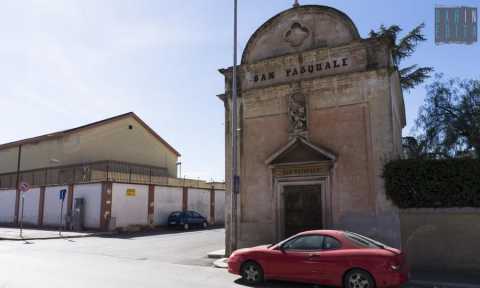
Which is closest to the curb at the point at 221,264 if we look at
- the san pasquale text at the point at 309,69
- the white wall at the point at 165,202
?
the san pasquale text at the point at 309,69

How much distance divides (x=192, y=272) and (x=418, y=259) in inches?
264

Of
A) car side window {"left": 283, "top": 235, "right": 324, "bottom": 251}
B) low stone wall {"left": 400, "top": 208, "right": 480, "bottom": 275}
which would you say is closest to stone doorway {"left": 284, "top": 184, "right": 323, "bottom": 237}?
low stone wall {"left": 400, "top": 208, "right": 480, "bottom": 275}

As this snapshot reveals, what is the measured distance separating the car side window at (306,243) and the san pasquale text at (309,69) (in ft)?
23.4

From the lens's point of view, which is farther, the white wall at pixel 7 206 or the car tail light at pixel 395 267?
the white wall at pixel 7 206

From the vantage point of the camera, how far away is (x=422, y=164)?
1242cm

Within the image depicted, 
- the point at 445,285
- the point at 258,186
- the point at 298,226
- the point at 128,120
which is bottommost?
the point at 445,285

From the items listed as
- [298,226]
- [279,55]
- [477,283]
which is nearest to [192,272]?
[298,226]

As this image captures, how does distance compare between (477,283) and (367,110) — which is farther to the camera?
(367,110)

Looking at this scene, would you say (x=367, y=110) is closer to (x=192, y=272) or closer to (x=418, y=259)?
(x=418, y=259)

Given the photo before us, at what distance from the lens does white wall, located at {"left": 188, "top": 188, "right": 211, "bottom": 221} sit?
3462cm

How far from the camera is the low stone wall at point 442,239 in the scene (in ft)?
37.6

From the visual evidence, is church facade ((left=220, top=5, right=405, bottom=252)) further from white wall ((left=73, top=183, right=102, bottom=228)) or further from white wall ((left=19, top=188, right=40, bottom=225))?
white wall ((left=19, top=188, right=40, bottom=225))

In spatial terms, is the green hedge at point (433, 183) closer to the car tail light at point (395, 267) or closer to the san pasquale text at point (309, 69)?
the san pasquale text at point (309, 69)

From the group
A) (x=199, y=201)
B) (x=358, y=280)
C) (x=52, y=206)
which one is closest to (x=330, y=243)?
(x=358, y=280)
